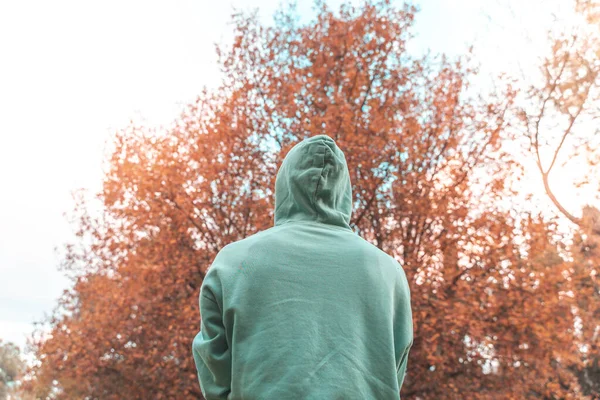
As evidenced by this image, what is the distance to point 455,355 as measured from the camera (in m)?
12.4

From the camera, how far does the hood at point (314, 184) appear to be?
282cm

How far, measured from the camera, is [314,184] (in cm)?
281

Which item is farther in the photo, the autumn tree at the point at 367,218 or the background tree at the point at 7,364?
the background tree at the point at 7,364

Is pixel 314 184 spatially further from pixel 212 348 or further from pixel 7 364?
pixel 7 364

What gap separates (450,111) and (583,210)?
8315 millimetres

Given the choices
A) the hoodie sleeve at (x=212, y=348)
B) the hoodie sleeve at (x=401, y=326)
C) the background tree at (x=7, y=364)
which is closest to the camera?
A: the hoodie sleeve at (x=212, y=348)

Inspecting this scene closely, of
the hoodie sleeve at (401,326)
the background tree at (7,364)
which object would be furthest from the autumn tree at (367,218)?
the background tree at (7,364)

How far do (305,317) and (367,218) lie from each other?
1123 cm

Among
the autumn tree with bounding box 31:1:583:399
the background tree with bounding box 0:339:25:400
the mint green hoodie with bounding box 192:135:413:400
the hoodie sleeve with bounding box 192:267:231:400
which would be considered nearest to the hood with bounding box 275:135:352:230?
the mint green hoodie with bounding box 192:135:413:400

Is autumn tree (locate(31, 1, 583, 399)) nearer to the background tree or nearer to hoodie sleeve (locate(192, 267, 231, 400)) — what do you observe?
hoodie sleeve (locate(192, 267, 231, 400))

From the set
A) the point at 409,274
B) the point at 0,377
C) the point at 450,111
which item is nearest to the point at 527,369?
the point at 409,274

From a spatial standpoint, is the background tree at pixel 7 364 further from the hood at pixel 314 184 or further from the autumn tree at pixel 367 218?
the hood at pixel 314 184

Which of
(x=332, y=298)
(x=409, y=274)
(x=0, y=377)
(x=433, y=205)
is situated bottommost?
(x=0, y=377)

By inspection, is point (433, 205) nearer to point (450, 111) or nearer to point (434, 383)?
point (450, 111)
